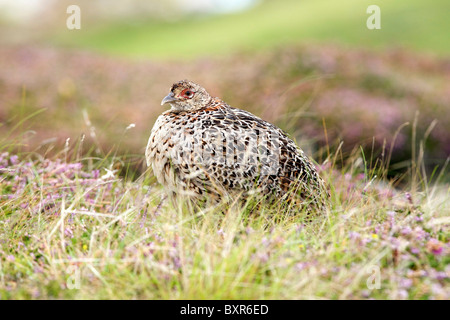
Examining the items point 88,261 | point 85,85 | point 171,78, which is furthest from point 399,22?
point 88,261

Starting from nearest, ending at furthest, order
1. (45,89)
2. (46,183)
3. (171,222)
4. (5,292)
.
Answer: (5,292)
(171,222)
(46,183)
(45,89)

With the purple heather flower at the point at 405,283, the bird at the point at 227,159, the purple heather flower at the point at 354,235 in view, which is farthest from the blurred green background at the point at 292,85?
the purple heather flower at the point at 405,283

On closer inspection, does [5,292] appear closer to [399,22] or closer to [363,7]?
[399,22]

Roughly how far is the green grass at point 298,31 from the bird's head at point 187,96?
11.5m

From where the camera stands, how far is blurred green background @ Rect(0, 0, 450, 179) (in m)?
8.76

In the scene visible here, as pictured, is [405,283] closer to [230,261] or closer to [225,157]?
[230,261]

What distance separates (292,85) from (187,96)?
3991mm

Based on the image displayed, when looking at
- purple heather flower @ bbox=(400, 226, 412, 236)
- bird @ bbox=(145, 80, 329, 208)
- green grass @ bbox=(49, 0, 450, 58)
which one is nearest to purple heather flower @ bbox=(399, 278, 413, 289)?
purple heather flower @ bbox=(400, 226, 412, 236)

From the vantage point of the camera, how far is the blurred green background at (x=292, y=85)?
8.76 meters

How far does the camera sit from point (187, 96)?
4.22 metres

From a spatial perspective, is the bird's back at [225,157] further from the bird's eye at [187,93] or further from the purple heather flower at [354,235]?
the purple heather flower at [354,235]

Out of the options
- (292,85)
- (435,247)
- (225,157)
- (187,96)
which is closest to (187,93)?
(187,96)
